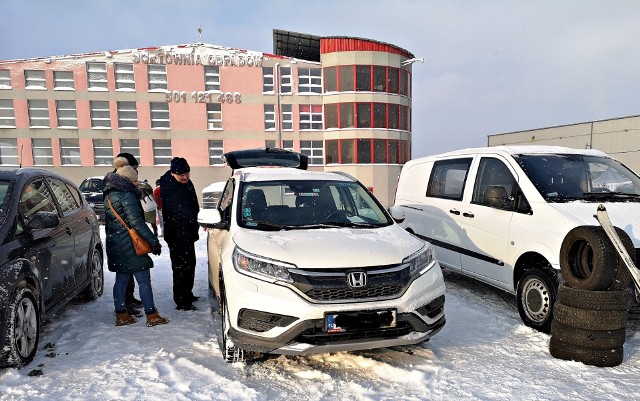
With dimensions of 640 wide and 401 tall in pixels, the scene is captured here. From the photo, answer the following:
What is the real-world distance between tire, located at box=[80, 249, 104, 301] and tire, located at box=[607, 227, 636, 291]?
5702mm

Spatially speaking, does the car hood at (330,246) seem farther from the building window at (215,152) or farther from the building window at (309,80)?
the building window at (309,80)

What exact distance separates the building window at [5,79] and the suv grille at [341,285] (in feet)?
106

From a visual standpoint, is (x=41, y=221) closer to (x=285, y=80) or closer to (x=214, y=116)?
(x=214, y=116)

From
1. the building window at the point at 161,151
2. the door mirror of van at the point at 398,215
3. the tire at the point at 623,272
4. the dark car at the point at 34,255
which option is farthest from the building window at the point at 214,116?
the tire at the point at 623,272

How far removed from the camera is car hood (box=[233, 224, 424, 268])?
116 inches

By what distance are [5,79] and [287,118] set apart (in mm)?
19061

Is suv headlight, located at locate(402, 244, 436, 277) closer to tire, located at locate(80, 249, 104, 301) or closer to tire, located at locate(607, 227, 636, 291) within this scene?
tire, located at locate(607, 227, 636, 291)

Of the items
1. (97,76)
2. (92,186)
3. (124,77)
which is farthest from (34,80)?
(92,186)

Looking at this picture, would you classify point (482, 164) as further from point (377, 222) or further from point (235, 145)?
point (235, 145)

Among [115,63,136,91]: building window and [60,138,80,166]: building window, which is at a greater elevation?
[115,63,136,91]: building window

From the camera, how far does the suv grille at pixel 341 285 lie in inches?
112

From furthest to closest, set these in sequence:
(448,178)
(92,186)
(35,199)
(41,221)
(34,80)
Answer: (34,80) < (92,186) < (448,178) < (35,199) < (41,221)

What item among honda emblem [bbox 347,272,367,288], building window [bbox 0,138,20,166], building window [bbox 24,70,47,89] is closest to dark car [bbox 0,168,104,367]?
honda emblem [bbox 347,272,367,288]

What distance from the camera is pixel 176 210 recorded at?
4750 mm
